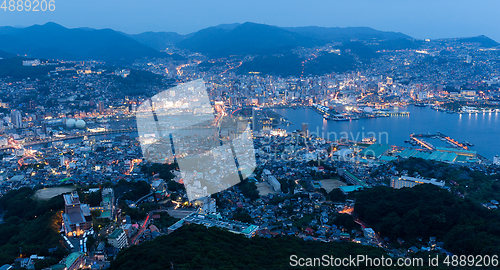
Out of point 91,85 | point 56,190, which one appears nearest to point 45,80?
point 91,85

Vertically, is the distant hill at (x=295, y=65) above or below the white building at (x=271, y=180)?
above

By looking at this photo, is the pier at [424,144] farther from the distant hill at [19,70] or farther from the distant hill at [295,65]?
the distant hill at [19,70]

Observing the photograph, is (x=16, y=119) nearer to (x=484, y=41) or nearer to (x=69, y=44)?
(x=69, y=44)

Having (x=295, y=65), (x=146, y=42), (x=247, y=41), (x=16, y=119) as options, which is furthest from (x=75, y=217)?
(x=146, y=42)

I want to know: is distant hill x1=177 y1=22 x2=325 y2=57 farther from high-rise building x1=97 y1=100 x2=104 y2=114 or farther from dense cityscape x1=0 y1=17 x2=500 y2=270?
high-rise building x1=97 y1=100 x2=104 y2=114

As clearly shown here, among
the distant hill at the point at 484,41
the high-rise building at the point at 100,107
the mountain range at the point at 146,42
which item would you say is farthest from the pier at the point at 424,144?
the distant hill at the point at 484,41

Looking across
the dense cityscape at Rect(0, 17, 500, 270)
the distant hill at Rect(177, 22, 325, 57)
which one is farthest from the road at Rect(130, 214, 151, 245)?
the distant hill at Rect(177, 22, 325, 57)
